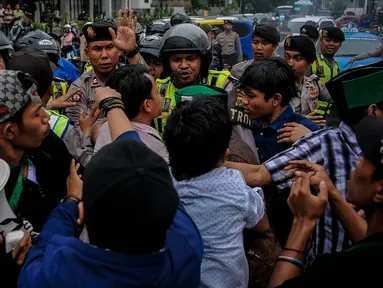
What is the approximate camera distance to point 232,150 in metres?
2.28

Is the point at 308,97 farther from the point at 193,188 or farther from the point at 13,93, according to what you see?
the point at 13,93

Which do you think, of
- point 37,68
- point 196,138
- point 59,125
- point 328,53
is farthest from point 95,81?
point 328,53

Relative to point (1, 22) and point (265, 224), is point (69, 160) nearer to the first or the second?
point (265, 224)

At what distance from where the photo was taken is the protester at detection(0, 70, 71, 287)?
1908 mm

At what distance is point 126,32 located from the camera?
138 inches

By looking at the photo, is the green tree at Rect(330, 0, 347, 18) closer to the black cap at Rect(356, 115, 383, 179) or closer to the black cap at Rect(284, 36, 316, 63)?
the black cap at Rect(284, 36, 316, 63)

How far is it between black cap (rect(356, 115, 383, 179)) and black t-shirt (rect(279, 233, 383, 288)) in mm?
233

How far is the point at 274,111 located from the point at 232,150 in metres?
0.60

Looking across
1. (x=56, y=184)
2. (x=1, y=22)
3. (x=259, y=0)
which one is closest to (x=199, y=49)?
(x=56, y=184)

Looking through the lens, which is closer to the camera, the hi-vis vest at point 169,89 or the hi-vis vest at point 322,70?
the hi-vis vest at point 169,89

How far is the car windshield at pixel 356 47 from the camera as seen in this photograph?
1102 centimetres

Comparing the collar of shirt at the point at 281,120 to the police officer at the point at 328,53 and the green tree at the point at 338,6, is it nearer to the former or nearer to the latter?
the police officer at the point at 328,53

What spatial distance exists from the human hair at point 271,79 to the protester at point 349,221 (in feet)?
2.66

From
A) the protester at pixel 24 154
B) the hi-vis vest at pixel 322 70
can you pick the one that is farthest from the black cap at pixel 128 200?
the hi-vis vest at pixel 322 70
